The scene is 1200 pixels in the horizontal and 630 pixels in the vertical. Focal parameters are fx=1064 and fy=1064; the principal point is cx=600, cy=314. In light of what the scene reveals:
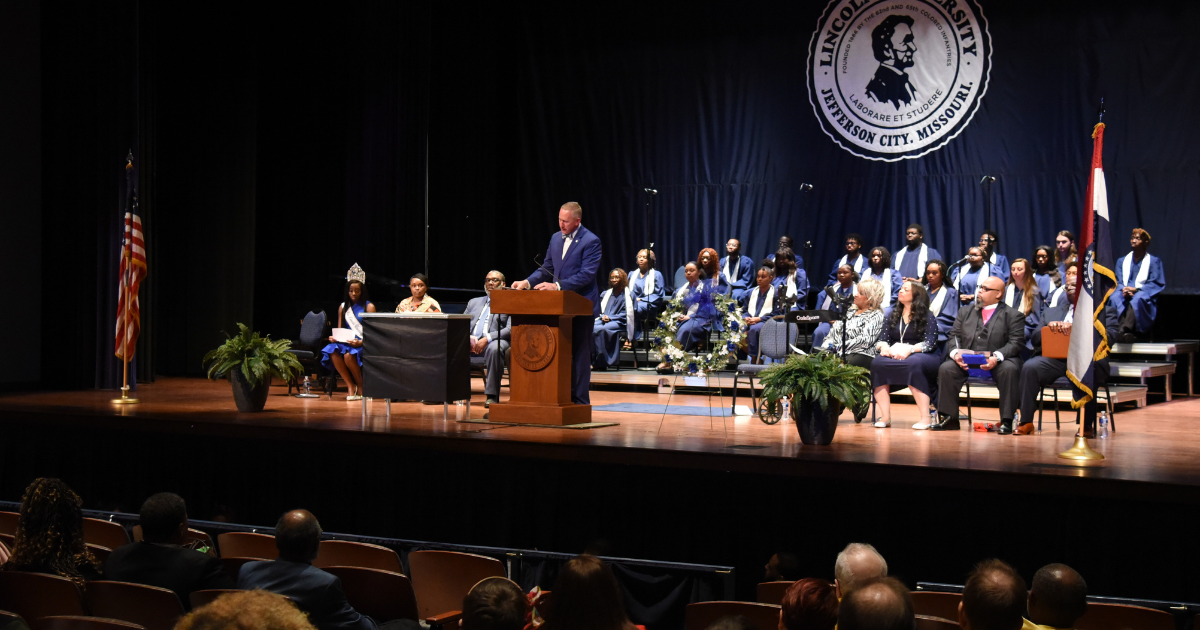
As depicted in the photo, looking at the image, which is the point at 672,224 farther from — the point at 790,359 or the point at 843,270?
the point at 790,359

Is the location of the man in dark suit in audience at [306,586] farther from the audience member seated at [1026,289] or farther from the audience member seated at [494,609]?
the audience member seated at [1026,289]

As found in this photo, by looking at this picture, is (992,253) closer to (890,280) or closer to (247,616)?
(890,280)

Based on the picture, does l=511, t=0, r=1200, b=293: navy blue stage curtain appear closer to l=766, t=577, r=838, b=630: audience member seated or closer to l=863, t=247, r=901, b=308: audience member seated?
l=863, t=247, r=901, b=308: audience member seated

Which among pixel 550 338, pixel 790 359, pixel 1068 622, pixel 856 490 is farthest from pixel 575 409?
pixel 1068 622

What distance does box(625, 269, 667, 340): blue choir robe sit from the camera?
11352 mm

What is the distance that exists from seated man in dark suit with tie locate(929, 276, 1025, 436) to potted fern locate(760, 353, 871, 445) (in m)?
1.08

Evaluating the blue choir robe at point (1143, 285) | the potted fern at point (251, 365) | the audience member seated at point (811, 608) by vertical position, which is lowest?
the audience member seated at point (811, 608)

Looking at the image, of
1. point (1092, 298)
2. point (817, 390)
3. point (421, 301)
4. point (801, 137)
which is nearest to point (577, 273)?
point (817, 390)

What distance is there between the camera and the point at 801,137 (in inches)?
495

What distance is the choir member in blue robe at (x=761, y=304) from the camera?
1016 cm

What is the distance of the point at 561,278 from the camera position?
23.2 feet

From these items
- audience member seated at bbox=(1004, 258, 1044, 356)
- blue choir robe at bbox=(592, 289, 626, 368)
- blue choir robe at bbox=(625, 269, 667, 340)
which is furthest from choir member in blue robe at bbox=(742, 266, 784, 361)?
audience member seated at bbox=(1004, 258, 1044, 356)

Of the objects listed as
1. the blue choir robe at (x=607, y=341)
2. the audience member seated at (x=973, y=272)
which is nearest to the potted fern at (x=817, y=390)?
the audience member seated at (x=973, y=272)

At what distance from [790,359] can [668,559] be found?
1370mm
